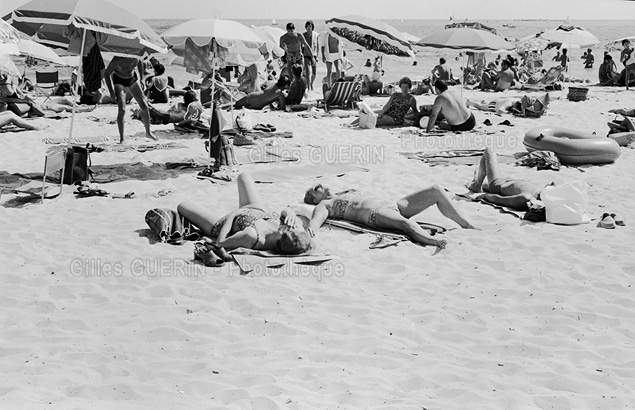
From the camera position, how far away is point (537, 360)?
12.1ft

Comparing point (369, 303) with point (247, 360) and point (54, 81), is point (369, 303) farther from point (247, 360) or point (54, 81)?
point (54, 81)

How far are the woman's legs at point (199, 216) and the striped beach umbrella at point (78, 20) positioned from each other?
7.27ft

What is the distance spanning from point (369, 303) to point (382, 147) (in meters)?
5.52

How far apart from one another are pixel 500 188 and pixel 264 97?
7527mm

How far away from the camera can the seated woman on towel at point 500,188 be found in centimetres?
654

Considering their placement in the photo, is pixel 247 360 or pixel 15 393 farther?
pixel 247 360

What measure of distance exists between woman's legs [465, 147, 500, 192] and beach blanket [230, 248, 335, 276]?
8.08ft

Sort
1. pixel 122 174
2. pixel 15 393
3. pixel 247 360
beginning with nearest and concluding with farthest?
pixel 15 393
pixel 247 360
pixel 122 174

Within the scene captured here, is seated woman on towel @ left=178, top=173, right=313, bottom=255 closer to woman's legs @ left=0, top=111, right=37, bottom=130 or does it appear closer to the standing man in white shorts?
woman's legs @ left=0, top=111, right=37, bottom=130

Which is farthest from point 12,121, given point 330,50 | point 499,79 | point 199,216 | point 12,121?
point 499,79

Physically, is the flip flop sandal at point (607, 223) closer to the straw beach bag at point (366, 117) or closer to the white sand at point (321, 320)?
Answer: the white sand at point (321, 320)

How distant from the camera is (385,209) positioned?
231 inches

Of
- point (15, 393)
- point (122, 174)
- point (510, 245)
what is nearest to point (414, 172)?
point (510, 245)

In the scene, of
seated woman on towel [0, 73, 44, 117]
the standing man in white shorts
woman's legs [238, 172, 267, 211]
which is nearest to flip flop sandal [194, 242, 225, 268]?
woman's legs [238, 172, 267, 211]
